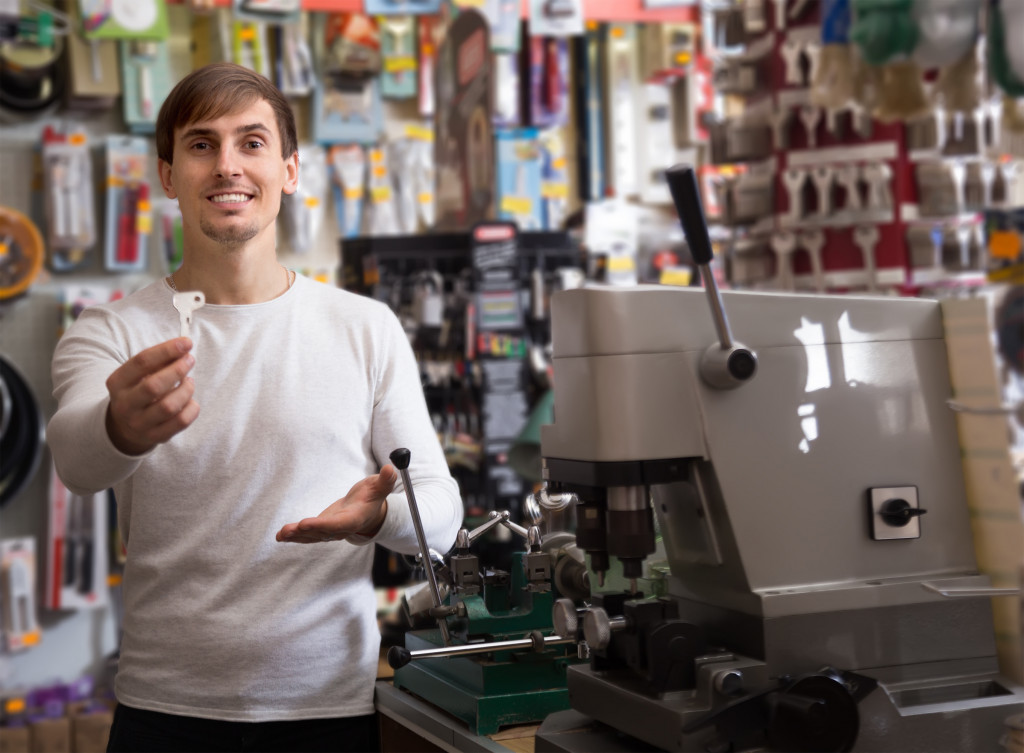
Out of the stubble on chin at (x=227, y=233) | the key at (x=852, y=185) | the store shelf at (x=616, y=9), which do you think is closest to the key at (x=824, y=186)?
the key at (x=852, y=185)

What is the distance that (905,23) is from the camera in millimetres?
3402

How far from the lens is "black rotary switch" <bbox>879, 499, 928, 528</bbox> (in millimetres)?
1437

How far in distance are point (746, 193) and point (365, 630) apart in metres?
3.25

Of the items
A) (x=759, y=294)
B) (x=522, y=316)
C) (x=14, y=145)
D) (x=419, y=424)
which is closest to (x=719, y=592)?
(x=759, y=294)

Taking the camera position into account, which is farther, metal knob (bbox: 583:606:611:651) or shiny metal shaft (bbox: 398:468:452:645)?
shiny metal shaft (bbox: 398:468:452:645)

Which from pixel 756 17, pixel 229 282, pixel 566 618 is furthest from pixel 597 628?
pixel 756 17

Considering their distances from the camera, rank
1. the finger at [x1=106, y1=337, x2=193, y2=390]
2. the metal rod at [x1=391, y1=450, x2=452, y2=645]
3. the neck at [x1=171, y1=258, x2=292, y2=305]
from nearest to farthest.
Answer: the finger at [x1=106, y1=337, x2=193, y2=390] → the metal rod at [x1=391, y1=450, x2=452, y2=645] → the neck at [x1=171, y1=258, x2=292, y2=305]

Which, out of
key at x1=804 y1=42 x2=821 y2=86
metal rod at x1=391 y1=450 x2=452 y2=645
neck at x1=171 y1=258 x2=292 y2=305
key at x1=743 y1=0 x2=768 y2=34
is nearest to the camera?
metal rod at x1=391 y1=450 x2=452 y2=645

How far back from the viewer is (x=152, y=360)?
1.29 m

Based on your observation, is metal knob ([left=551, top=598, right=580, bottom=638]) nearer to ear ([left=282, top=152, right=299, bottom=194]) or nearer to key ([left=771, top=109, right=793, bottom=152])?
ear ([left=282, top=152, right=299, bottom=194])

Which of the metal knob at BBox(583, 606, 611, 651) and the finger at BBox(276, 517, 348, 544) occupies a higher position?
the finger at BBox(276, 517, 348, 544)

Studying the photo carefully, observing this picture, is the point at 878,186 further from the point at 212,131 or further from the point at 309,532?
the point at 309,532

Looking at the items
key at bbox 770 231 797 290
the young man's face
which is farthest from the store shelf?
the young man's face

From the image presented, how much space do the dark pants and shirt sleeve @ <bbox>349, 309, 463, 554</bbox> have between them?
12.1 inches
